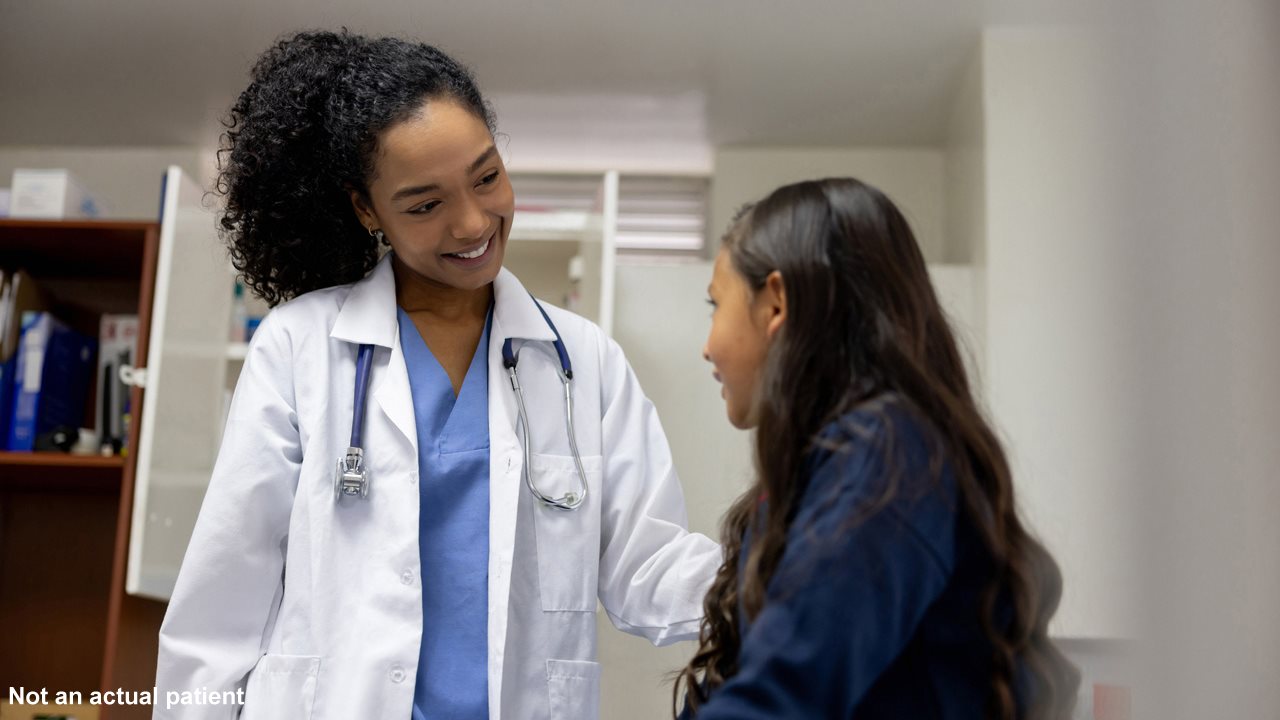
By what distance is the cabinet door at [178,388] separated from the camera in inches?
90.0

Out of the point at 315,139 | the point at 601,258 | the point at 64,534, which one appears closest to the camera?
the point at 315,139

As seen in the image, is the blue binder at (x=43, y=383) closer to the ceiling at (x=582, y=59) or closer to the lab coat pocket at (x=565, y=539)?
the ceiling at (x=582, y=59)

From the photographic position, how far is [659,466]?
1.46m

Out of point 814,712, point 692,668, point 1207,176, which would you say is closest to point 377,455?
point 692,668

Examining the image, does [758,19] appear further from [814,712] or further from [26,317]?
[814,712]

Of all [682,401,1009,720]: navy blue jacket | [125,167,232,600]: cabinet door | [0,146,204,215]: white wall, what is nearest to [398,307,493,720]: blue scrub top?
[682,401,1009,720]: navy blue jacket

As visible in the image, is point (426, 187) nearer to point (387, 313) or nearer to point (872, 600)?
point (387, 313)

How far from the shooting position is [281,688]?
4.03 feet

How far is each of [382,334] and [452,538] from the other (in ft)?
0.88

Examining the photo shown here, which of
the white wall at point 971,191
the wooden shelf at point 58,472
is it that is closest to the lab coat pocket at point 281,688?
the wooden shelf at point 58,472

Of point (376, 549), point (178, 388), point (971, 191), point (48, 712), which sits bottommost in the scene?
point (48, 712)

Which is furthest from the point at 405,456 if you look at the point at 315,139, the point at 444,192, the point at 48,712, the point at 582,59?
the point at 48,712

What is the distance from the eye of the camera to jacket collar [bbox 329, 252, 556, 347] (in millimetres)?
1378

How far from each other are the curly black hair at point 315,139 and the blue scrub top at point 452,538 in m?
0.23
